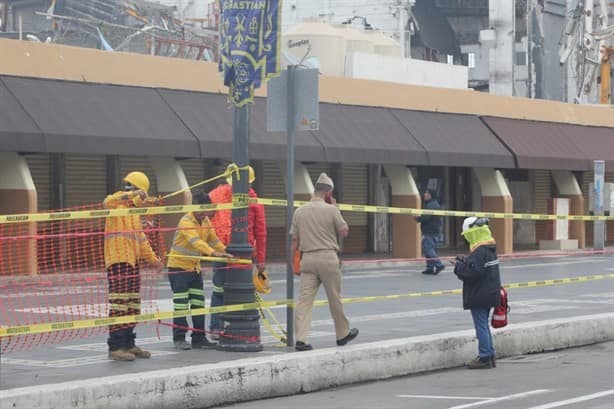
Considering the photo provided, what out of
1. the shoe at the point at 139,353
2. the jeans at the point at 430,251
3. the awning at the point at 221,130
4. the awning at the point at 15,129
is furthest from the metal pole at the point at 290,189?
the awning at the point at 221,130

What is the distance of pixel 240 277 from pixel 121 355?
1566mm

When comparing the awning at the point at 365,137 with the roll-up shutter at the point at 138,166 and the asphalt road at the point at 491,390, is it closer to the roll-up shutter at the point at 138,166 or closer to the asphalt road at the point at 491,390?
the roll-up shutter at the point at 138,166

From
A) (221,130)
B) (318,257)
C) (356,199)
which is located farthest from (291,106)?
(356,199)

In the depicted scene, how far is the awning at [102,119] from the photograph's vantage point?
27344mm

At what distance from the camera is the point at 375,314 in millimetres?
19000

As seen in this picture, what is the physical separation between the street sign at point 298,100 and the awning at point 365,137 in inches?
753

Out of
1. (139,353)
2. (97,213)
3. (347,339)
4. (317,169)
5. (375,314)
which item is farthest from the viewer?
(317,169)

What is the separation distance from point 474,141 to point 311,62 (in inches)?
381

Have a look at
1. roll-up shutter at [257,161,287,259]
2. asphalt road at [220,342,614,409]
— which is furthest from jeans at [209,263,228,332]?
roll-up shutter at [257,161,287,259]

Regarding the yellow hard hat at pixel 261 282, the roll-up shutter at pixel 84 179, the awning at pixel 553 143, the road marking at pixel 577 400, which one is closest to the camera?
the road marking at pixel 577 400

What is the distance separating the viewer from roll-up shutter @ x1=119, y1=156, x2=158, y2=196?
32656 millimetres

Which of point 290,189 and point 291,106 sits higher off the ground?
point 291,106

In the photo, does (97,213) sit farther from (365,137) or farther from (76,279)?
(365,137)

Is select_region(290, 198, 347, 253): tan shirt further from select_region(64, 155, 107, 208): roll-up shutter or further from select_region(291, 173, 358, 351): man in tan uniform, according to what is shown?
select_region(64, 155, 107, 208): roll-up shutter
